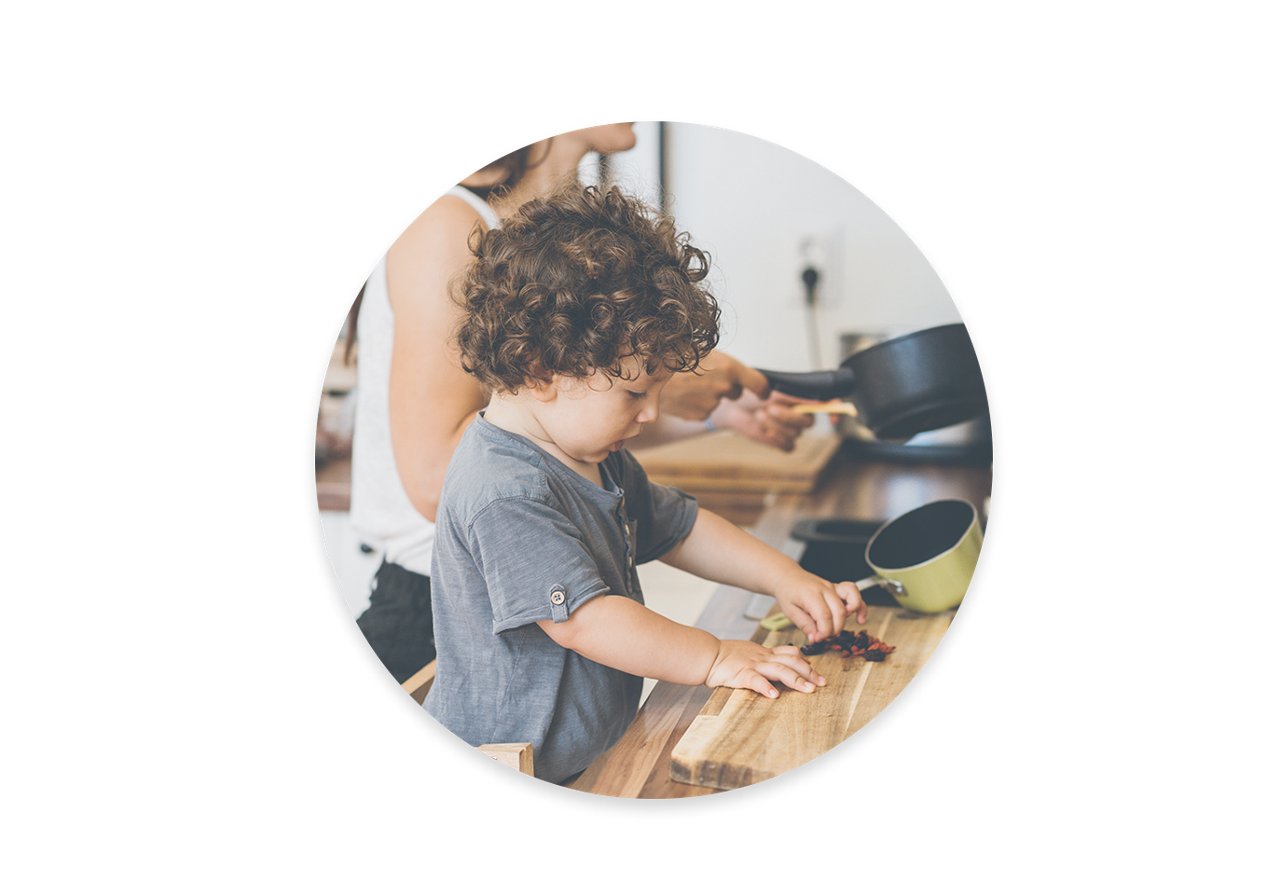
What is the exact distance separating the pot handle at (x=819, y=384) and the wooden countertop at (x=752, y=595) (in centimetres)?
7

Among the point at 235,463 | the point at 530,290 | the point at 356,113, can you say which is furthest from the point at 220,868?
the point at 356,113

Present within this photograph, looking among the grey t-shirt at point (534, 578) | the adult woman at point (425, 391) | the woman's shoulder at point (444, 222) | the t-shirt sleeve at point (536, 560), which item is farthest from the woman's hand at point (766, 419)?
the woman's shoulder at point (444, 222)

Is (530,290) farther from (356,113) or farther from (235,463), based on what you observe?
(235,463)

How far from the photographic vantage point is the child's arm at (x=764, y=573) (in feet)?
3.80

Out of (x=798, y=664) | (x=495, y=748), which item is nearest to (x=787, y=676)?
(x=798, y=664)

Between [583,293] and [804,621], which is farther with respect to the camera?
[804,621]

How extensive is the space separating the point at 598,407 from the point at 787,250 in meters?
0.27

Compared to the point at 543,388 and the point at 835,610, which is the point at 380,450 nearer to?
the point at 543,388

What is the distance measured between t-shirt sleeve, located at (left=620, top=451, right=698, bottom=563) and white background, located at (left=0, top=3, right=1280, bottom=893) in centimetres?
31

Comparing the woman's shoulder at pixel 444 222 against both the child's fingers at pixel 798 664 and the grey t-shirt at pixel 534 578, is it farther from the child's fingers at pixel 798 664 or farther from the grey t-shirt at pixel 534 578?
the child's fingers at pixel 798 664

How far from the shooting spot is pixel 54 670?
51.1 inches

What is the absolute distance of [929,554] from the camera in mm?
1166

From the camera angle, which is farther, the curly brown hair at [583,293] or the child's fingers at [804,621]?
the child's fingers at [804,621]

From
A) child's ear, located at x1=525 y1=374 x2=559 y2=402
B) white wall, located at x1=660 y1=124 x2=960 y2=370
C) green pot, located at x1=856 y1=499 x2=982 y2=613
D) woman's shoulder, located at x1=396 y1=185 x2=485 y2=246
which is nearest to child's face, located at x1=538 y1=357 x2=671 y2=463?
child's ear, located at x1=525 y1=374 x2=559 y2=402
